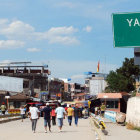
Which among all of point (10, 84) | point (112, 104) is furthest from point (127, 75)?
point (10, 84)

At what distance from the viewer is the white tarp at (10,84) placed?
79.0m

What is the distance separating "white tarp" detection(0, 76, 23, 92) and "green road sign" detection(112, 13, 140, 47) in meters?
64.0

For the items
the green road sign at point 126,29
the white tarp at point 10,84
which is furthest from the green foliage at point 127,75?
the green road sign at point 126,29

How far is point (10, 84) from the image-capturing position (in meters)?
81.4

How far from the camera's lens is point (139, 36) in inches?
619

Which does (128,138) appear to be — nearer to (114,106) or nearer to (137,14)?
(137,14)

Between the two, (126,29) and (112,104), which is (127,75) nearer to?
(112,104)

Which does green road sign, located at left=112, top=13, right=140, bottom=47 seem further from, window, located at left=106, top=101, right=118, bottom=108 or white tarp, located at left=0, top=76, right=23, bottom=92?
white tarp, located at left=0, top=76, right=23, bottom=92

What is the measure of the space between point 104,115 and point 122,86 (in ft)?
113

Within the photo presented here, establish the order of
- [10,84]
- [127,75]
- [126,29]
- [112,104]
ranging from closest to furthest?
[126,29]
[112,104]
[127,75]
[10,84]

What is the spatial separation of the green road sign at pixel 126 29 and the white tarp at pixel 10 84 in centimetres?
6405

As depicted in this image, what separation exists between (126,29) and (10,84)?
222 ft

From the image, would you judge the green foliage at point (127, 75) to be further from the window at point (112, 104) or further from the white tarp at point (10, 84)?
the white tarp at point (10, 84)

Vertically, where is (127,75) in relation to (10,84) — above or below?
above
